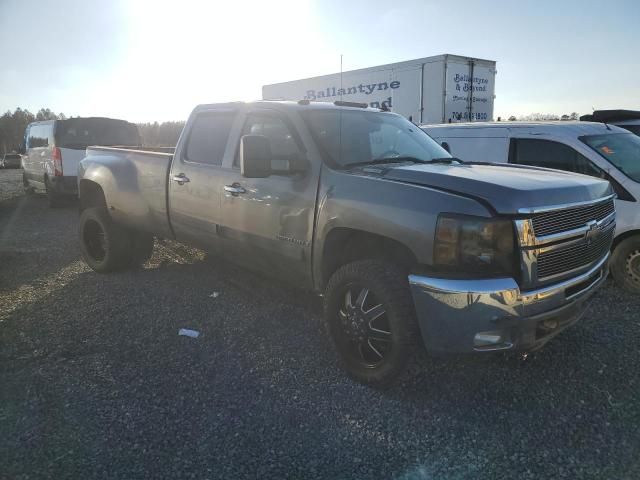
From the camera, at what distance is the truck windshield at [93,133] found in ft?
36.5

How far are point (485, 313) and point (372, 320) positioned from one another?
81 cm

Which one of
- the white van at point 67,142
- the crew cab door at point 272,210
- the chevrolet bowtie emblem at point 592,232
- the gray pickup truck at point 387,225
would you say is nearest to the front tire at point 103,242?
the gray pickup truck at point 387,225

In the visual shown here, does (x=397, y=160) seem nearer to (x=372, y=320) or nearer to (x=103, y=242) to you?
(x=372, y=320)

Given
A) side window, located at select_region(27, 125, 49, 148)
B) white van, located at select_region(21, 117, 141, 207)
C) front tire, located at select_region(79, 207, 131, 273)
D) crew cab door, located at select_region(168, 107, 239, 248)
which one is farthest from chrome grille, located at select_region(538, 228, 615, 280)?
side window, located at select_region(27, 125, 49, 148)

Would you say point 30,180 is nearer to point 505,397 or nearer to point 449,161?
point 449,161

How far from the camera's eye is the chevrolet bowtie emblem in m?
3.07

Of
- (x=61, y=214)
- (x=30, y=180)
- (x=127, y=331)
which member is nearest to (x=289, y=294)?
(x=127, y=331)

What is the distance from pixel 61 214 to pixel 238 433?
10.0 m

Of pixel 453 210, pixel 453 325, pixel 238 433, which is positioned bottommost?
pixel 238 433

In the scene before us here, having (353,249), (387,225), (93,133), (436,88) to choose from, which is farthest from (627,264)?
(93,133)

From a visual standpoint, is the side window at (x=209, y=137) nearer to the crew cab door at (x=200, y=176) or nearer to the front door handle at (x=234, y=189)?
the crew cab door at (x=200, y=176)

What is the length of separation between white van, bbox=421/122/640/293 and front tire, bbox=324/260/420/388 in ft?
11.0

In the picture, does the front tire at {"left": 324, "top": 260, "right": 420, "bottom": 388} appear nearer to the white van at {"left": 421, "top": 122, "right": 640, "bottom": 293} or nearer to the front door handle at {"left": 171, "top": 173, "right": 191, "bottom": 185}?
the front door handle at {"left": 171, "top": 173, "right": 191, "bottom": 185}

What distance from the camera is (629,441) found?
2.68m
